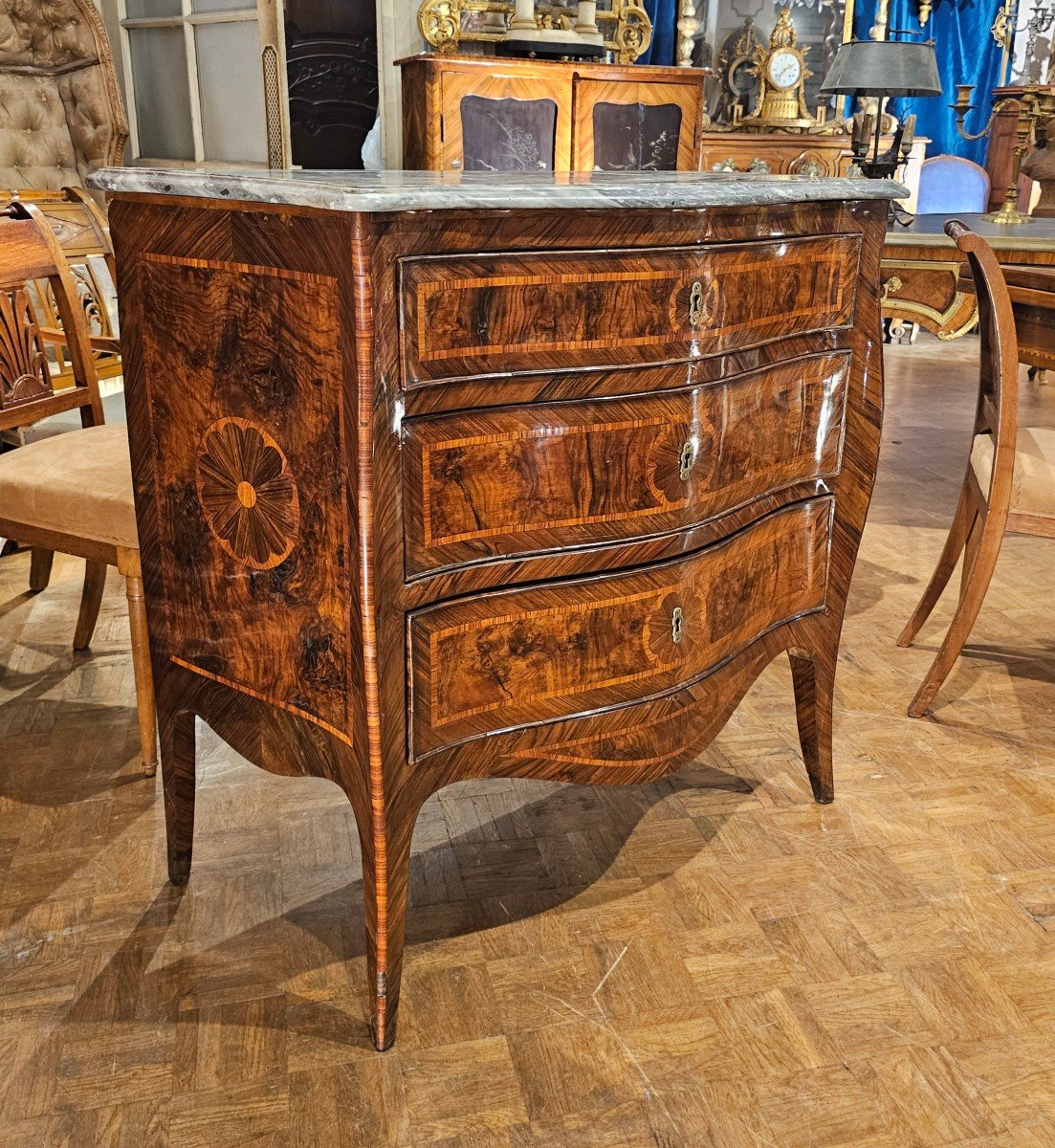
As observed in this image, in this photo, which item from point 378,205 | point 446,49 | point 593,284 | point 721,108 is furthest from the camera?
point 721,108

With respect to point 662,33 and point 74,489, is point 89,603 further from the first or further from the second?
point 662,33

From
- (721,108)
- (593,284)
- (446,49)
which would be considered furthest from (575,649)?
(721,108)

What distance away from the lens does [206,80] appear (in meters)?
5.27

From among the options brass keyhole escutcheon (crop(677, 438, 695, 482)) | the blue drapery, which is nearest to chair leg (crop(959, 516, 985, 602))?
brass keyhole escutcheon (crop(677, 438, 695, 482))

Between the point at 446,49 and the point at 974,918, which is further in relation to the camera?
the point at 446,49

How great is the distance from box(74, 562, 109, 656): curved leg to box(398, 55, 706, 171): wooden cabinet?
296cm

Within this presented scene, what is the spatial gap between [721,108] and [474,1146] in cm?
662

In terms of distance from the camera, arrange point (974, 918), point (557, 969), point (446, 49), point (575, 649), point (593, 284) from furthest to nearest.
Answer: point (446, 49), point (974, 918), point (557, 969), point (575, 649), point (593, 284)

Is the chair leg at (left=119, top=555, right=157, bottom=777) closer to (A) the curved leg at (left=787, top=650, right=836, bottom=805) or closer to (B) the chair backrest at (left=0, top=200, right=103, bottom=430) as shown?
(B) the chair backrest at (left=0, top=200, right=103, bottom=430)

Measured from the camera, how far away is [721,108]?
270 inches

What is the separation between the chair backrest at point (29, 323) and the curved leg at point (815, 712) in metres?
1.63

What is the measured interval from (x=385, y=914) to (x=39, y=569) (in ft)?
6.26

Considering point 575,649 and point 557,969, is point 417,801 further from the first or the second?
point 557,969

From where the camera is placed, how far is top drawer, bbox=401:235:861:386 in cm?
128
